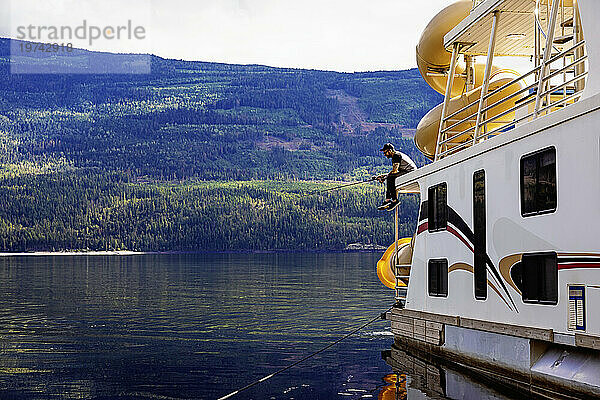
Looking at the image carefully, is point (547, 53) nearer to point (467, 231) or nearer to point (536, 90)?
point (536, 90)

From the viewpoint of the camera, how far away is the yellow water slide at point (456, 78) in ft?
70.9

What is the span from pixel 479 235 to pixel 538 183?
8.62ft

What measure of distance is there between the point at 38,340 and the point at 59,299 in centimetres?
2100

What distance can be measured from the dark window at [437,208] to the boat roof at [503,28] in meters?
3.34

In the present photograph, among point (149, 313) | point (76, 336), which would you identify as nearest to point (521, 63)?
point (76, 336)

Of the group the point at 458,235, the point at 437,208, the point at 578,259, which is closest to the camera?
the point at 578,259

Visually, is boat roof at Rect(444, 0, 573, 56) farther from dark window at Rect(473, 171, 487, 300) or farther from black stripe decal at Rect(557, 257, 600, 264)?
black stripe decal at Rect(557, 257, 600, 264)

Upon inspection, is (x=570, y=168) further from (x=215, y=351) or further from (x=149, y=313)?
(x=149, y=313)

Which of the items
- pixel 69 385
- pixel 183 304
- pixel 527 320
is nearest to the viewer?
pixel 527 320

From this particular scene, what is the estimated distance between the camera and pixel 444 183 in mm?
19188

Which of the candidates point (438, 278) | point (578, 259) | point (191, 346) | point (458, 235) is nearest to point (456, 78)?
point (438, 278)

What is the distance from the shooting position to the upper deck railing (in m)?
15.1

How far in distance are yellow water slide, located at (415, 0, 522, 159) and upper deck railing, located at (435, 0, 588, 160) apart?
4 centimetres

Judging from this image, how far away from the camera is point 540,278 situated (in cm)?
1487
